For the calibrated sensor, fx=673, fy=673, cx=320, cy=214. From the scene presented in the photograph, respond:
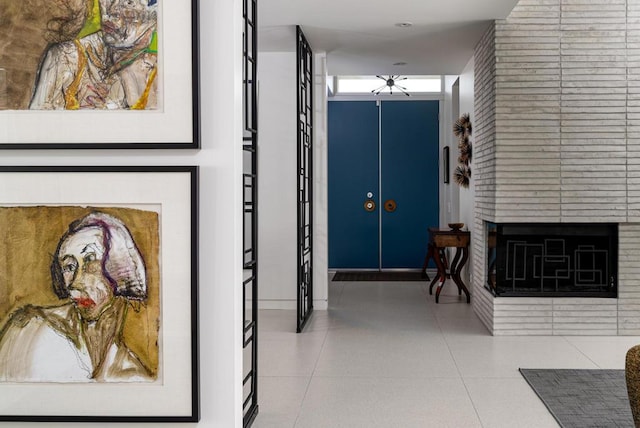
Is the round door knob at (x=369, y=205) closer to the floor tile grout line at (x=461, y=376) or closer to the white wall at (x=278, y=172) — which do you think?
the white wall at (x=278, y=172)

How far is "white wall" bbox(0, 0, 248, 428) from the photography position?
1.86m

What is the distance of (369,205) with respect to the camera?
32.9 ft

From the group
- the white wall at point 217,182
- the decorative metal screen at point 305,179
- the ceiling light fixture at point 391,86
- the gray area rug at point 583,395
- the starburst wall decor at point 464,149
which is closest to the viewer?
the white wall at point 217,182

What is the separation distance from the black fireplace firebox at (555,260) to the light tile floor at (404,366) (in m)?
0.40

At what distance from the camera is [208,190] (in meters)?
1.87

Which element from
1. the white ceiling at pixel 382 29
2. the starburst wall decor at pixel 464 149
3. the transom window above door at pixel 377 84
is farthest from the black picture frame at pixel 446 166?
the white ceiling at pixel 382 29

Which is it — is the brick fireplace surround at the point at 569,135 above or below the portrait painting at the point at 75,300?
above

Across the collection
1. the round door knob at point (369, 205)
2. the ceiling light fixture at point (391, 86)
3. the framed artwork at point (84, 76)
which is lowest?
the round door knob at point (369, 205)

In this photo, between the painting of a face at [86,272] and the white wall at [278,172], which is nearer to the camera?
the painting of a face at [86,272]

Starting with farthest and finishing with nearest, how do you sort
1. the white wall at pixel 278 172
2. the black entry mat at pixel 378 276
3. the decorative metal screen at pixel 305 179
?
the black entry mat at pixel 378 276
the white wall at pixel 278 172
the decorative metal screen at pixel 305 179

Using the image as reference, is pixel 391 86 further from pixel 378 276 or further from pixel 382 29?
pixel 382 29

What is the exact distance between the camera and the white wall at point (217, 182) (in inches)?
73.1

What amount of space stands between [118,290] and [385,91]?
845 cm

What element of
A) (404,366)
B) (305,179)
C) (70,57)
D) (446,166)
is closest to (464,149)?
(446,166)
